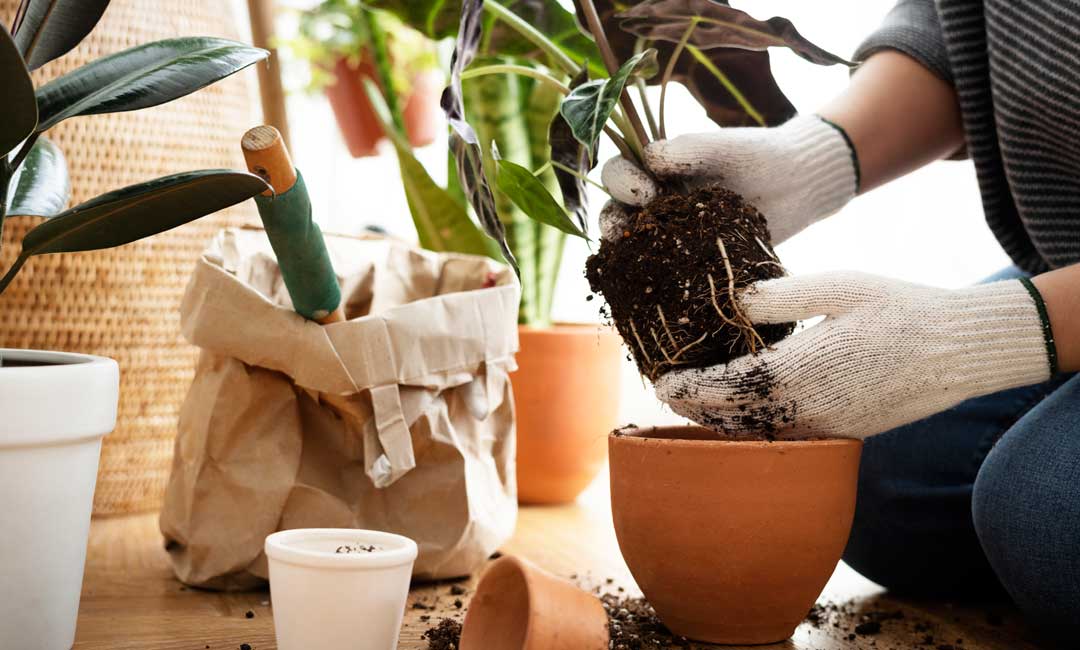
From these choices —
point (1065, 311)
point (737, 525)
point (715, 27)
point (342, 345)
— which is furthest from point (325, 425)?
point (1065, 311)

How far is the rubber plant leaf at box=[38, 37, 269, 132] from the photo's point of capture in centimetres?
66

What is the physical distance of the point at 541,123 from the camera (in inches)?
55.2

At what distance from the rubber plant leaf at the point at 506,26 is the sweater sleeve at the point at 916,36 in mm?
328

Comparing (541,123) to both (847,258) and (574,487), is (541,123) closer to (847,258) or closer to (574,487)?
(574,487)

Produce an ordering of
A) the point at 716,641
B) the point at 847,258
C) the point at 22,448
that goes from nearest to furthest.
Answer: the point at 22,448
the point at 716,641
the point at 847,258

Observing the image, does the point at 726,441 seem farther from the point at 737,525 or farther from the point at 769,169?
the point at 769,169

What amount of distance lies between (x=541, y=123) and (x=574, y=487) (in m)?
0.56

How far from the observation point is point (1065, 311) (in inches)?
29.5

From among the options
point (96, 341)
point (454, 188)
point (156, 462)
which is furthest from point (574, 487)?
point (96, 341)

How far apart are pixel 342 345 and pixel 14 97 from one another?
38cm

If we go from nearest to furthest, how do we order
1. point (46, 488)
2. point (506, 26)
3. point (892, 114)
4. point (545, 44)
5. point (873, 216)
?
point (46, 488) < point (545, 44) < point (892, 114) < point (506, 26) < point (873, 216)

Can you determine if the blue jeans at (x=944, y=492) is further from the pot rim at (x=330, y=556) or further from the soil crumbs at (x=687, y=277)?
the pot rim at (x=330, y=556)

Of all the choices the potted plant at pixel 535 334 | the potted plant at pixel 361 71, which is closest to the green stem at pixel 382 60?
the potted plant at pixel 535 334

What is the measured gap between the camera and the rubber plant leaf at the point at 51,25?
679 mm
